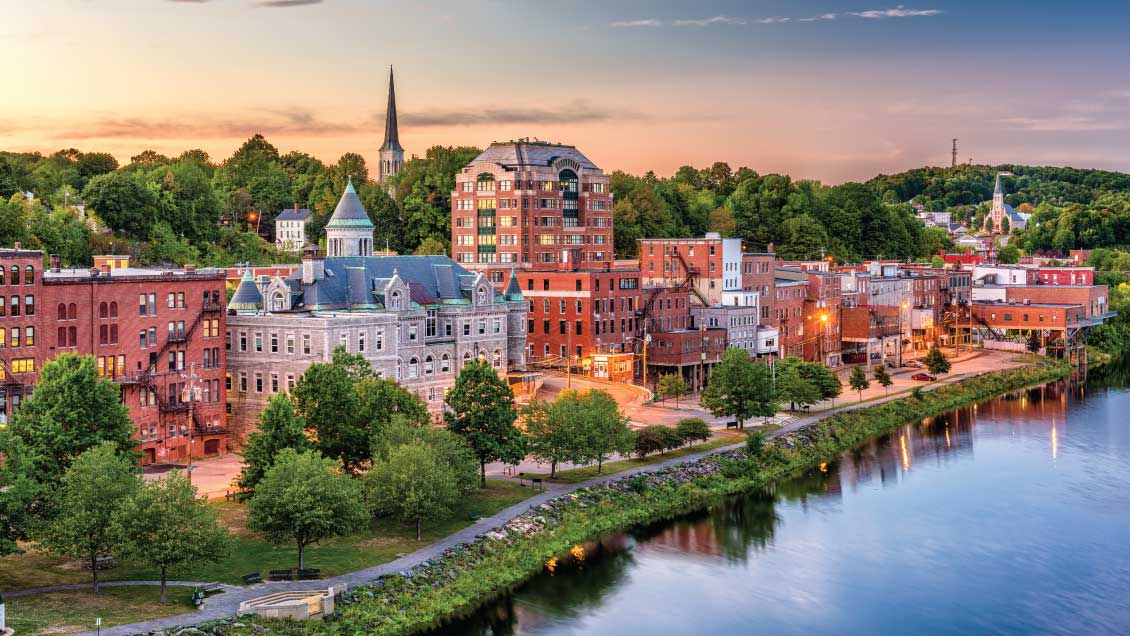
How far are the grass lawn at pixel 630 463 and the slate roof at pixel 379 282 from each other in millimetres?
21447

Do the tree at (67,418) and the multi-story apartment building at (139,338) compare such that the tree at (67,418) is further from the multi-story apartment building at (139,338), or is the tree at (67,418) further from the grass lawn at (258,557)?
the multi-story apartment building at (139,338)

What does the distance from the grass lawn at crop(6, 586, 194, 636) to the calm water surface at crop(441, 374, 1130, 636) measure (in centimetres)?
1288

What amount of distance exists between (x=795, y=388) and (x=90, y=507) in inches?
2453

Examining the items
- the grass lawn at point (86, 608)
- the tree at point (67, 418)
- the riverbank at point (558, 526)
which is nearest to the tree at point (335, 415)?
the riverbank at point (558, 526)

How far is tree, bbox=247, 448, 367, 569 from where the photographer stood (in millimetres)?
55562

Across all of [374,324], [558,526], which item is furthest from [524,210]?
[558,526]

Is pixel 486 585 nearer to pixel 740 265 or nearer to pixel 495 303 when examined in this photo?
pixel 495 303

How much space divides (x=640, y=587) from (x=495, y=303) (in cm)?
4310

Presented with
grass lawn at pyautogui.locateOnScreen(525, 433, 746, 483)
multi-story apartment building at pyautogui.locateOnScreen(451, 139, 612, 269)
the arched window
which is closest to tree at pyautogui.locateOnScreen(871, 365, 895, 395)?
grass lawn at pyautogui.locateOnScreen(525, 433, 746, 483)

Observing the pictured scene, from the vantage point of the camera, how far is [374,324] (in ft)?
286

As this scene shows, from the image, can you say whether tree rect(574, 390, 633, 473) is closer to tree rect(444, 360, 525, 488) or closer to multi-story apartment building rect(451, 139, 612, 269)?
tree rect(444, 360, 525, 488)

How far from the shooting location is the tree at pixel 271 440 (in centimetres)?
6319

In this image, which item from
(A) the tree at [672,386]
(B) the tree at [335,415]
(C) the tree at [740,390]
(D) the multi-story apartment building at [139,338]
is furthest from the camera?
(A) the tree at [672,386]

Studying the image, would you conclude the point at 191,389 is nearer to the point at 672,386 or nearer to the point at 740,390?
the point at 672,386
